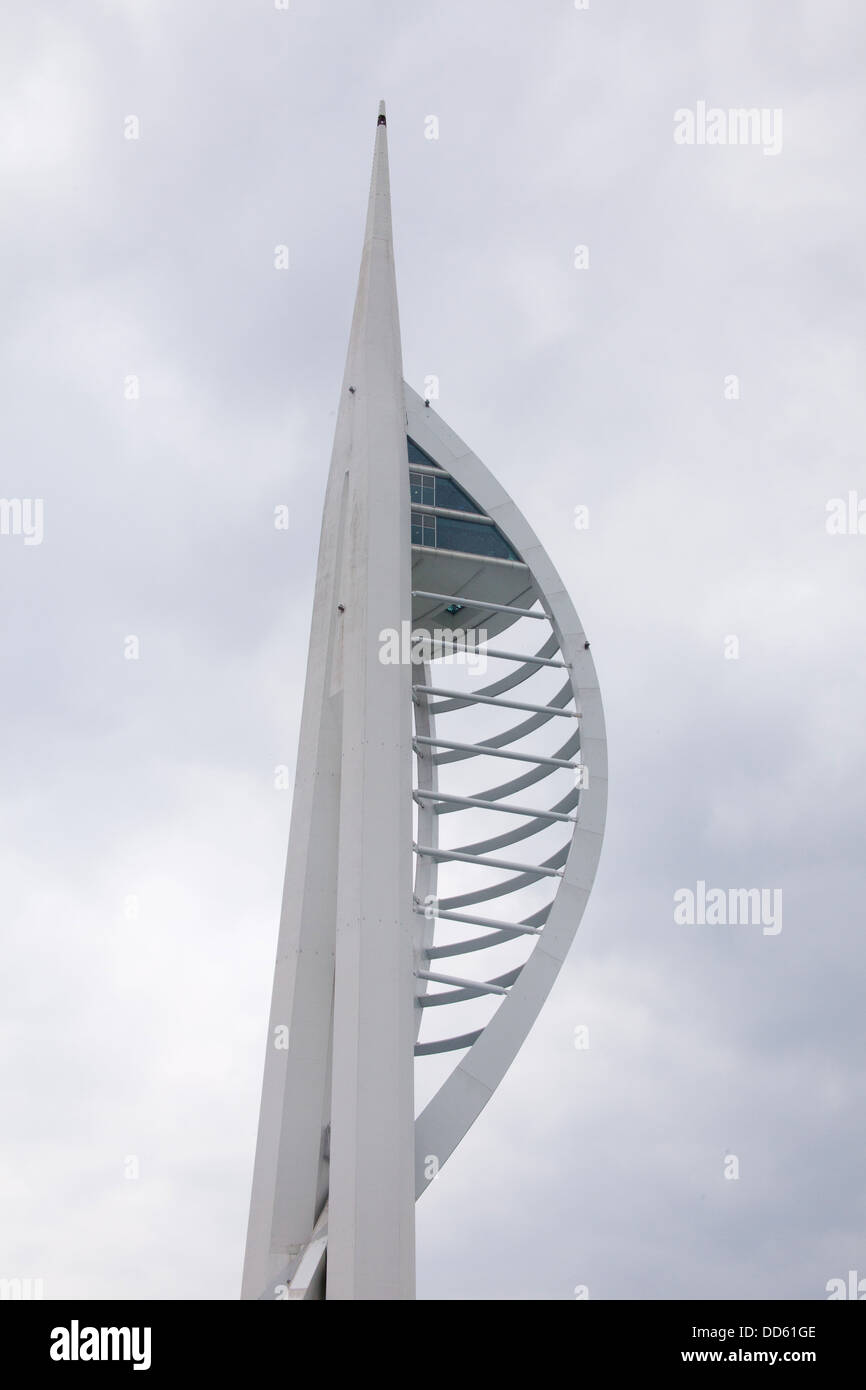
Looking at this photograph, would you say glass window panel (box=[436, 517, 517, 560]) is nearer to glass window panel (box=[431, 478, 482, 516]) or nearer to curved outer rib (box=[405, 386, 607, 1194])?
curved outer rib (box=[405, 386, 607, 1194])

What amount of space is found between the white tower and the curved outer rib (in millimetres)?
49

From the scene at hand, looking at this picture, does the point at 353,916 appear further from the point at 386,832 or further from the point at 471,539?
the point at 471,539

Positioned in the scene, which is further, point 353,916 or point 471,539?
point 471,539

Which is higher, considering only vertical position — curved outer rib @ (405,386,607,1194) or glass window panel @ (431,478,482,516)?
glass window panel @ (431,478,482,516)

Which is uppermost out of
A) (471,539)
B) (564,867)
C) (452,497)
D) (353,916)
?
(452,497)

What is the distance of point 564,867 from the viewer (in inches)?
1497

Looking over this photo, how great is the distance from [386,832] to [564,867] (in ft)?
22.7

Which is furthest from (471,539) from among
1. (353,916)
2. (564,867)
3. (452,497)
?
(353,916)

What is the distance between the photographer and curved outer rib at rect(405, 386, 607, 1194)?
33.9 meters

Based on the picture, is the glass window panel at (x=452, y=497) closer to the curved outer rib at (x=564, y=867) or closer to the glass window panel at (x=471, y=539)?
the curved outer rib at (x=564, y=867)

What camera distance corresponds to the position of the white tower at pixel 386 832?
3042cm

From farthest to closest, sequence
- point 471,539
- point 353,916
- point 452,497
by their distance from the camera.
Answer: point 452,497 < point 471,539 < point 353,916

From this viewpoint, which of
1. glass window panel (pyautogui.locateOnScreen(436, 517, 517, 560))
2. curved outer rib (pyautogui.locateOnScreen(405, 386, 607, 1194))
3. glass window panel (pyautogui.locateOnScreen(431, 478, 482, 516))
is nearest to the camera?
curved outer rib (pyautogui.locateOnScreen(405, 386, 607, 1194))
